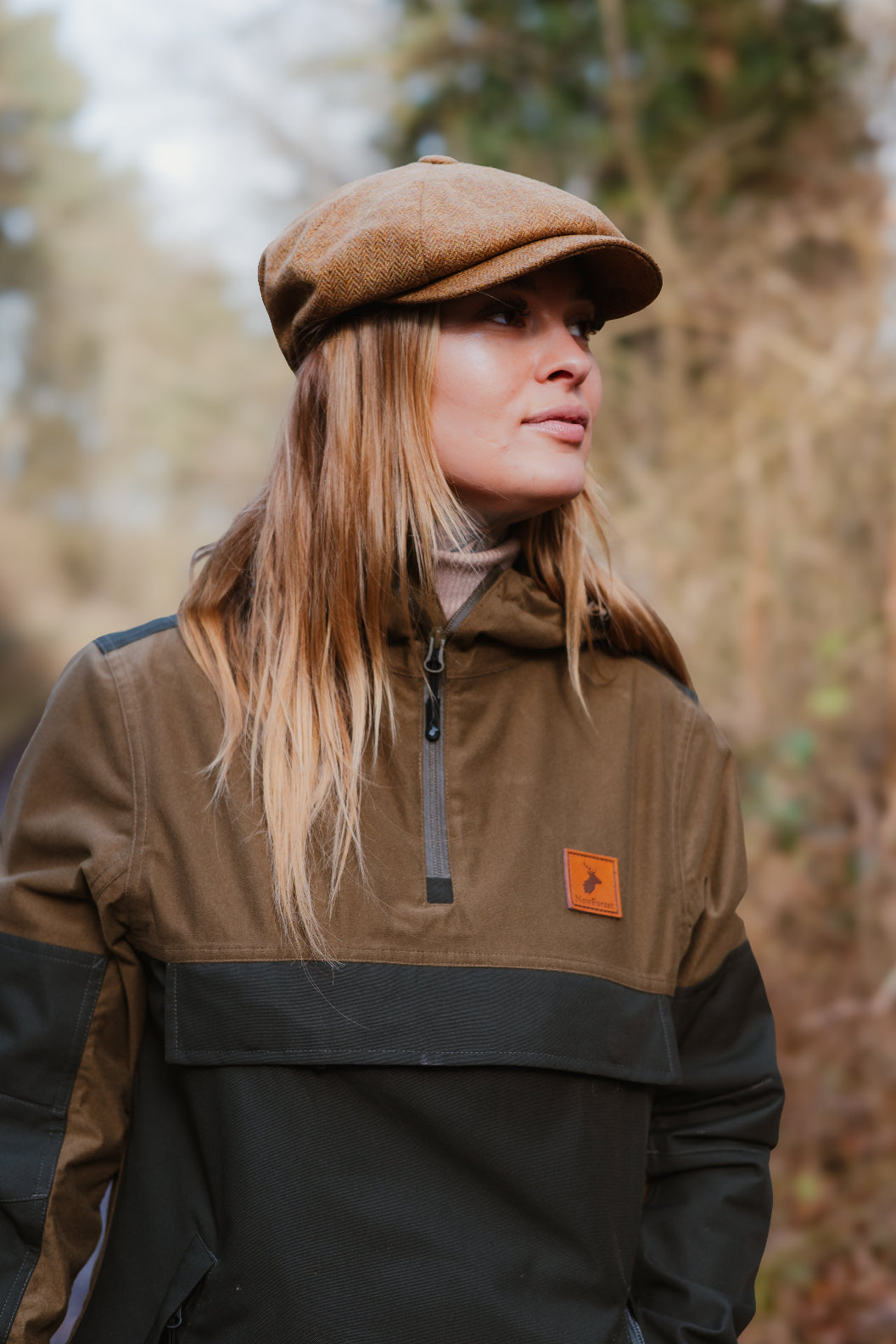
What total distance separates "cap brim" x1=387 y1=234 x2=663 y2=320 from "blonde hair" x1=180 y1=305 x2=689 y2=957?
64 mm

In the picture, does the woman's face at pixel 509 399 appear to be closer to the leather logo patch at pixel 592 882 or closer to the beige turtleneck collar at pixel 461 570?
the beige turtleneck collar at pixel 461 570

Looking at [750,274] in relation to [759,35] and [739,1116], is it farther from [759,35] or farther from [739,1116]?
[739,1116]

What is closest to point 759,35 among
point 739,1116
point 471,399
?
point 471,399

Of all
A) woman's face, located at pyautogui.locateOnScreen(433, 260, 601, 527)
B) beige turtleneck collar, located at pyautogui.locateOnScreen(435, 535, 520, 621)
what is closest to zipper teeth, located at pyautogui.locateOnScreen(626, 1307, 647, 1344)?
beige turtleneck collar, located at pyautogui.locateOnScreen(435, 535, 520, 621)

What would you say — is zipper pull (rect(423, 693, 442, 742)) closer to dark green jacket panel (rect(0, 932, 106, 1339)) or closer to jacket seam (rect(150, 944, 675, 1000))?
jacket seam (rect(150, 944, 675, 1000))

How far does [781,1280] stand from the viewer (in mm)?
3729

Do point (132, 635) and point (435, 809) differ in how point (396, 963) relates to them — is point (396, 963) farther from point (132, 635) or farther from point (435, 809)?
point (132, 635)

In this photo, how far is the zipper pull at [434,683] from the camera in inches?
66.6

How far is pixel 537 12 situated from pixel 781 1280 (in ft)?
20.0

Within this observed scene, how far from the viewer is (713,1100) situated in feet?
5.96

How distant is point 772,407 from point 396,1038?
16.1 ft

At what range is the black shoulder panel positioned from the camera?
5.64ft

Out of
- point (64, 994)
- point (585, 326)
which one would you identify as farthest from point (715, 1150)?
point (585, 326)

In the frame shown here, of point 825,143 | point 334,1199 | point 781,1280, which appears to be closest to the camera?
point 334,1199
